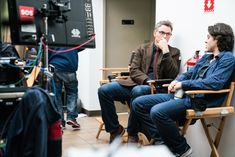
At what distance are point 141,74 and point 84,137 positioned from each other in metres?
1.05

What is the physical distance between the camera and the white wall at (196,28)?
9.23ft

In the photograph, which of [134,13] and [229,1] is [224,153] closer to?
[229,1]

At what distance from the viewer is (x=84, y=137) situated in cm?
382

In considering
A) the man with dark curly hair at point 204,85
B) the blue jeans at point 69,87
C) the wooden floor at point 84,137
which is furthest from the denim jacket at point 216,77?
the blue jeans at point 69,87

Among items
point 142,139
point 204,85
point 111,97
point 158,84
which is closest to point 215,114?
point 204,85

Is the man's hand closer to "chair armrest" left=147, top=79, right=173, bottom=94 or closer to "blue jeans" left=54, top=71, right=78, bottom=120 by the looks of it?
"chair armrest" left=147, top=79, right=173, bottom=94

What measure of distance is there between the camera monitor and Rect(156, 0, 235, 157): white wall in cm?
130

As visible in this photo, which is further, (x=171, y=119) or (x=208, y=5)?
(x=208, y=5)

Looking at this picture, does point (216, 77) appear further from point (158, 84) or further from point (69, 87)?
point (69, 87)

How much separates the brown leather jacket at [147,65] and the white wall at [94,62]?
1.44 meters

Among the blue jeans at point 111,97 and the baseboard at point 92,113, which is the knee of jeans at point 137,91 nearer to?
the blue jeans at point 111,97

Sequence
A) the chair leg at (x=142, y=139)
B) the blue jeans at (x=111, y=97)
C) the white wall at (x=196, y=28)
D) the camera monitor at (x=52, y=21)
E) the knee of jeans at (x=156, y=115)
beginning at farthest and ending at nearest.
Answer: the blue jeans at (x=111, y=97) < the chair leg at (x=142, y=139) < the white wall at (x=196, y=28) < the knee of jeans at (x=156, y=115) < the camera monitor at (x=52, y=21)

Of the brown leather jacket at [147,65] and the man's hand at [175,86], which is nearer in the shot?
the man's hand at [175,86]

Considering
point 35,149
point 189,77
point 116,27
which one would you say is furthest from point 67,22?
point 116,27
